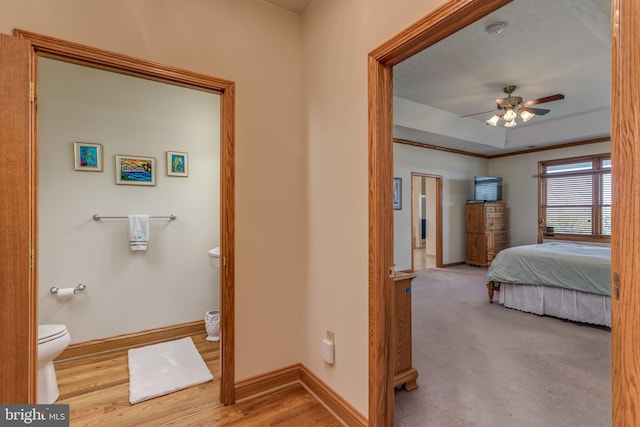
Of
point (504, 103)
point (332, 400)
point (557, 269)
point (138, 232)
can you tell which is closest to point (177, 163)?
point (138, 232)

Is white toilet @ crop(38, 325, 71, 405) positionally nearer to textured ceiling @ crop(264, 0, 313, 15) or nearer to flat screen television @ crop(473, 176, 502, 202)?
textured ceiling @ crop(264, 0, 313, 15)

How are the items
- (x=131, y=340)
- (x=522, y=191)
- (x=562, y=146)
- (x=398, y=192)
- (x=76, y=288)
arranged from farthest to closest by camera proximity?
(x=522, y=191) < (x=562, y=146) < (x=398, y=192) < (x=131, y=340) < (x=76, y=288)

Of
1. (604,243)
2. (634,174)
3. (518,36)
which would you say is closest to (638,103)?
(634,174)

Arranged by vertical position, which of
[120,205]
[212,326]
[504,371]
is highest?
[120,205]

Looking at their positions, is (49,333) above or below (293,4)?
below

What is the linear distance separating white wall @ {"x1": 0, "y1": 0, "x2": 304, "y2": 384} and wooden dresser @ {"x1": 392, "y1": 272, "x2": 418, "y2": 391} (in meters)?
0.44

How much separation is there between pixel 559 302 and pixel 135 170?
16.3ft

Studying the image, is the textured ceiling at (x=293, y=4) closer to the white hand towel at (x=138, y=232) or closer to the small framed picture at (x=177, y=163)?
the small framed picture at (x=177, y=163)

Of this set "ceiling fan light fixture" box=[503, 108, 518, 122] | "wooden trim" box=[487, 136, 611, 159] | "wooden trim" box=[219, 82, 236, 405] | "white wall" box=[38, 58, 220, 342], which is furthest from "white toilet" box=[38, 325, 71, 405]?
"wooden trim" box=[487, 136, 611, 159]

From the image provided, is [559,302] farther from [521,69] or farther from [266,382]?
[266,382]

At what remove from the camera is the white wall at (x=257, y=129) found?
1.82m

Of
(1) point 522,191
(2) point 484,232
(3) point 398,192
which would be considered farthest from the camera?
(1) point 522,191

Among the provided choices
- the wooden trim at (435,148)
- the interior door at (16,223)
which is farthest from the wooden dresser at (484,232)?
the interior door at (16,223)

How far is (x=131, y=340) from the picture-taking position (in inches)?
112
